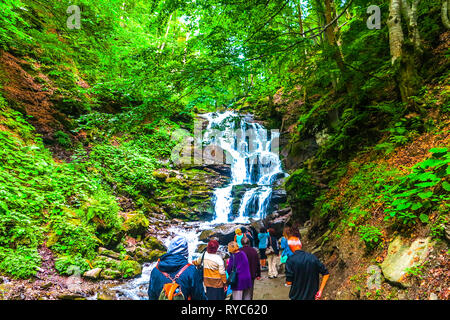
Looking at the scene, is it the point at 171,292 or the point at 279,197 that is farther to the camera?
the point at 279,197

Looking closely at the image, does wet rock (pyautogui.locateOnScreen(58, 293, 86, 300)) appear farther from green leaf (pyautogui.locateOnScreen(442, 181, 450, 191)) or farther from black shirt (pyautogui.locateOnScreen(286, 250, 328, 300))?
green leaf (pyautogui.locateOnScreen(442, 181, 450, 191))

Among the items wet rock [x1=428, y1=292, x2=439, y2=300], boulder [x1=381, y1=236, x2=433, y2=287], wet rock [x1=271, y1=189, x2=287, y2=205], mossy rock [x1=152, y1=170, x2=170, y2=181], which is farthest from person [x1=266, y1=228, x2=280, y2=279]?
mossy rock [x1=152, y1=170, x2=170, y2=181]

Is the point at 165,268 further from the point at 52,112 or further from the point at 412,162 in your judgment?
the point at 52,112

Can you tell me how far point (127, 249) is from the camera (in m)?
8.45

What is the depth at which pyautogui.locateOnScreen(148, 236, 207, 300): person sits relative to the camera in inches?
104

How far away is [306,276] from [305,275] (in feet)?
0.06

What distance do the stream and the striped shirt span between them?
441 centimetres

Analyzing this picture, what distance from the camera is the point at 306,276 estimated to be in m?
3.13

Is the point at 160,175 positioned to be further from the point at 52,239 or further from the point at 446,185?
the point at 446,185

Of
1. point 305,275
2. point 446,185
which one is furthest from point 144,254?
point 446,185

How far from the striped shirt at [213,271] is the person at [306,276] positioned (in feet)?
3.72

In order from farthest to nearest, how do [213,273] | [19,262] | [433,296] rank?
[19,262] → [213,273] → [433,296]

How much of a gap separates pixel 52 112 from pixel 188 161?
32.3ft
